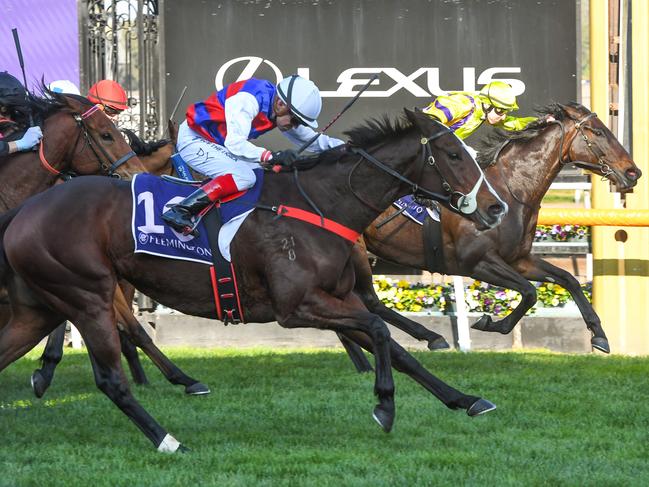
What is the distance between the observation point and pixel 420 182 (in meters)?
5.96

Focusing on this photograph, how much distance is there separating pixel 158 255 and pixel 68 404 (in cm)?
176

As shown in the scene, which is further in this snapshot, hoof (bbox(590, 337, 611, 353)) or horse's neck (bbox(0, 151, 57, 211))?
hoof (bbox(590, 337, 611, 353))

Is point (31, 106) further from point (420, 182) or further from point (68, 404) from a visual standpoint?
point (420, 182)

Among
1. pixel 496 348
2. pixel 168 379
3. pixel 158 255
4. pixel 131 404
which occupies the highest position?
pixel 158 255

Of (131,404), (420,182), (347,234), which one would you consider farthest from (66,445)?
(420,182)

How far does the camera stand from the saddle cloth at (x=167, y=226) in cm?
579

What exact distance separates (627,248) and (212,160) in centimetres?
504

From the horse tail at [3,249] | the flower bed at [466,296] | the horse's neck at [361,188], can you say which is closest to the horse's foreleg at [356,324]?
the horse's neck at [361,188]

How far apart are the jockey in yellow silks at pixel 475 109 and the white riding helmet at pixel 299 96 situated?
234 cm

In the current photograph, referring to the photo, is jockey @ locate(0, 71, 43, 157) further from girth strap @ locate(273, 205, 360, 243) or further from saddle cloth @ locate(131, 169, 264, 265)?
girth strap @ locate(273, 205, 360, 243)

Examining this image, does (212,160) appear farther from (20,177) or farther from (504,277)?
(504,277)

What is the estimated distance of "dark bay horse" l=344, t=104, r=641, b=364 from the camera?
27.5 ft

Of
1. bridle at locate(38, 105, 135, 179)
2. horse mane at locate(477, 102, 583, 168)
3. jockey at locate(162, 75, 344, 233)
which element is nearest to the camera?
jockey at locate(162, 75, 344, 233)

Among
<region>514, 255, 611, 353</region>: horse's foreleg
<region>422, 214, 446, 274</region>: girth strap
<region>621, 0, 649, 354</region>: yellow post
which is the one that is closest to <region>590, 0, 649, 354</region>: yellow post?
<region>621, 0, 649, 354</region>: yellow post
